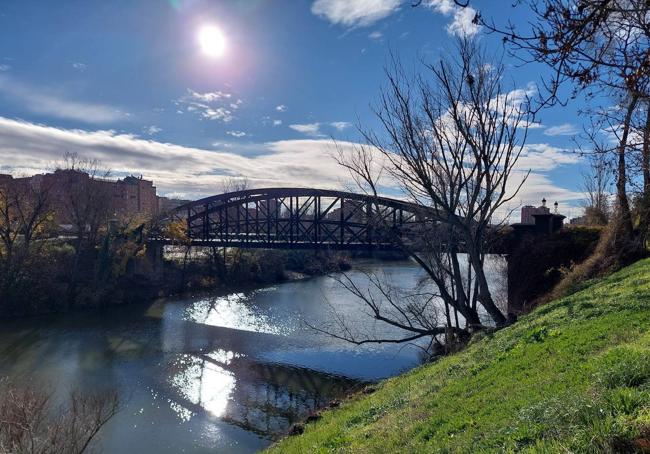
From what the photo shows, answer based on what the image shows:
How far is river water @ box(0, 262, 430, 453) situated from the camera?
41.4 feet

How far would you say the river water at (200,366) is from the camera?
41.4ft

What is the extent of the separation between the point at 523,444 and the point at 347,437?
3559mm

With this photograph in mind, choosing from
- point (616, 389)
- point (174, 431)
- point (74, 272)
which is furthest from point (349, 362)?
point (74, 272)

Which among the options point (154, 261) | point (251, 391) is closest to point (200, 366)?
point (251, 391)

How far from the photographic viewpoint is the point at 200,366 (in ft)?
61.3

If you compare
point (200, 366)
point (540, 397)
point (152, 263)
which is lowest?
point (200, 366)

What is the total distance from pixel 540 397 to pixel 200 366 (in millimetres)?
16607

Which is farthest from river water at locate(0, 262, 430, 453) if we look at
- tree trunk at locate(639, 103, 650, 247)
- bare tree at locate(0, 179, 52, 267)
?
tree trunk at locate(639, 103, 650, 247)

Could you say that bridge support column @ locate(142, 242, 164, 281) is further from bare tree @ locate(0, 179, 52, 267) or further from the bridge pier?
bare tree @ locate(0, 179, 52, 267)

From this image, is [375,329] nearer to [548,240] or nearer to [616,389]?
[548,240]

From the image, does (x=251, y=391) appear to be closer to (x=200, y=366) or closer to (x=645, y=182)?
(x=200, y=366)

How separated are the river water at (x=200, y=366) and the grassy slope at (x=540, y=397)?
571cm

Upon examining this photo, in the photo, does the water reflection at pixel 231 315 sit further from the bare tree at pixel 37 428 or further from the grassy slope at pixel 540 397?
the grassy slope at pixel 540 397

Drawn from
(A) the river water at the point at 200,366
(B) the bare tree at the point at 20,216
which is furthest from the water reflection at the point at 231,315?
(B) the bare tree at the point at 20,216
